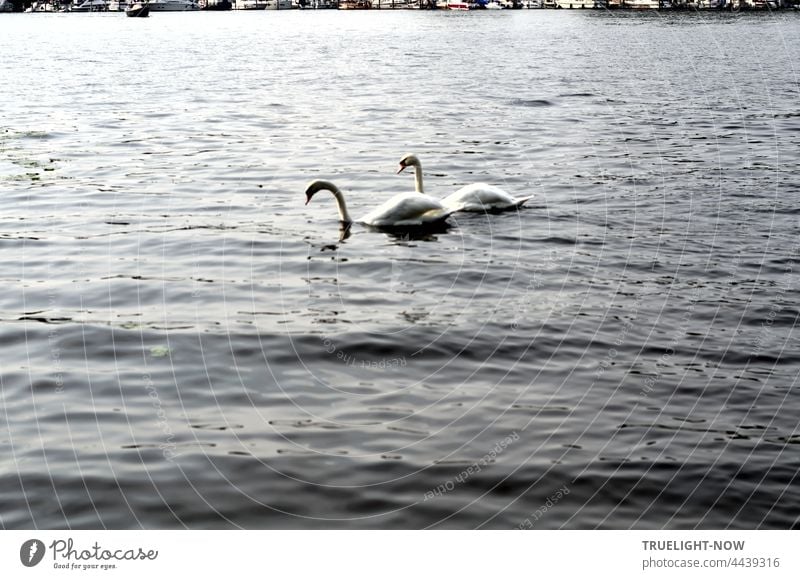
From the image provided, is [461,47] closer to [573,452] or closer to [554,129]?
[554,129]

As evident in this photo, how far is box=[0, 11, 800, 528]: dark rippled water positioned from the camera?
991cm

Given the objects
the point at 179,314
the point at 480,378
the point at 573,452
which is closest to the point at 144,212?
the point at 179,314

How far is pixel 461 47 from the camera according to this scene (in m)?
97.8

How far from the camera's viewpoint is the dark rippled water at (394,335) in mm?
9906

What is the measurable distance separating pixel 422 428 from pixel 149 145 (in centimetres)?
2103

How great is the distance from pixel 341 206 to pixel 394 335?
664cm

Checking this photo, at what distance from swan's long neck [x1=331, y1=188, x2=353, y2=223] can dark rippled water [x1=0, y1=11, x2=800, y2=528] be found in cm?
→ 27

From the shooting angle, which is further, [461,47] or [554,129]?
[461,47]
